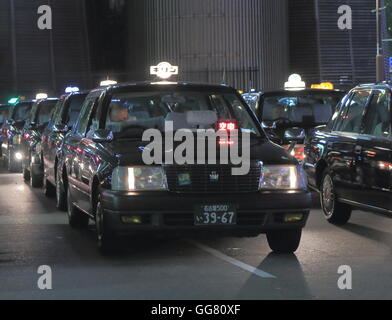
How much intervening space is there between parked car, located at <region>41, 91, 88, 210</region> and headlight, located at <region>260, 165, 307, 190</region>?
209 inches

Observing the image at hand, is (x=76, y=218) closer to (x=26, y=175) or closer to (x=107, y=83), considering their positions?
(x=107, y=83)

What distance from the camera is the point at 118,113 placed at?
10.3 meters

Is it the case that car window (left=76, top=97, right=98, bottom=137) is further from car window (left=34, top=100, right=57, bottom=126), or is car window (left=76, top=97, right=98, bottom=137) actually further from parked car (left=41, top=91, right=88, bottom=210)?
car window (left=34, top=100, right=57, bottom=126)

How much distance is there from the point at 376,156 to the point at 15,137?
1232 centimetres

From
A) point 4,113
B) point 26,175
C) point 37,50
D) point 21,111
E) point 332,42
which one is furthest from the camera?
point 37,50

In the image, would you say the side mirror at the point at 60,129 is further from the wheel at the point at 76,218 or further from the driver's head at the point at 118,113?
the driver's head at the point at 118,113

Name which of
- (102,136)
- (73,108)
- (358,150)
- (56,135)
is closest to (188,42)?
(73,108)

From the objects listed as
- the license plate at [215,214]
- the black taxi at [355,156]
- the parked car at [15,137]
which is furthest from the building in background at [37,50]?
the license plate at [215,214]

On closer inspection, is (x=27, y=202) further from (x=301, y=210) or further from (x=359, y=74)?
(x=359, y=74)

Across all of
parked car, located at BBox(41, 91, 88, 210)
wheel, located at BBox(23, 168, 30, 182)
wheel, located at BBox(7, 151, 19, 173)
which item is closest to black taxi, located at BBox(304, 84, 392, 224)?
parked car, located at BBox(41, 91, 88, 210)
